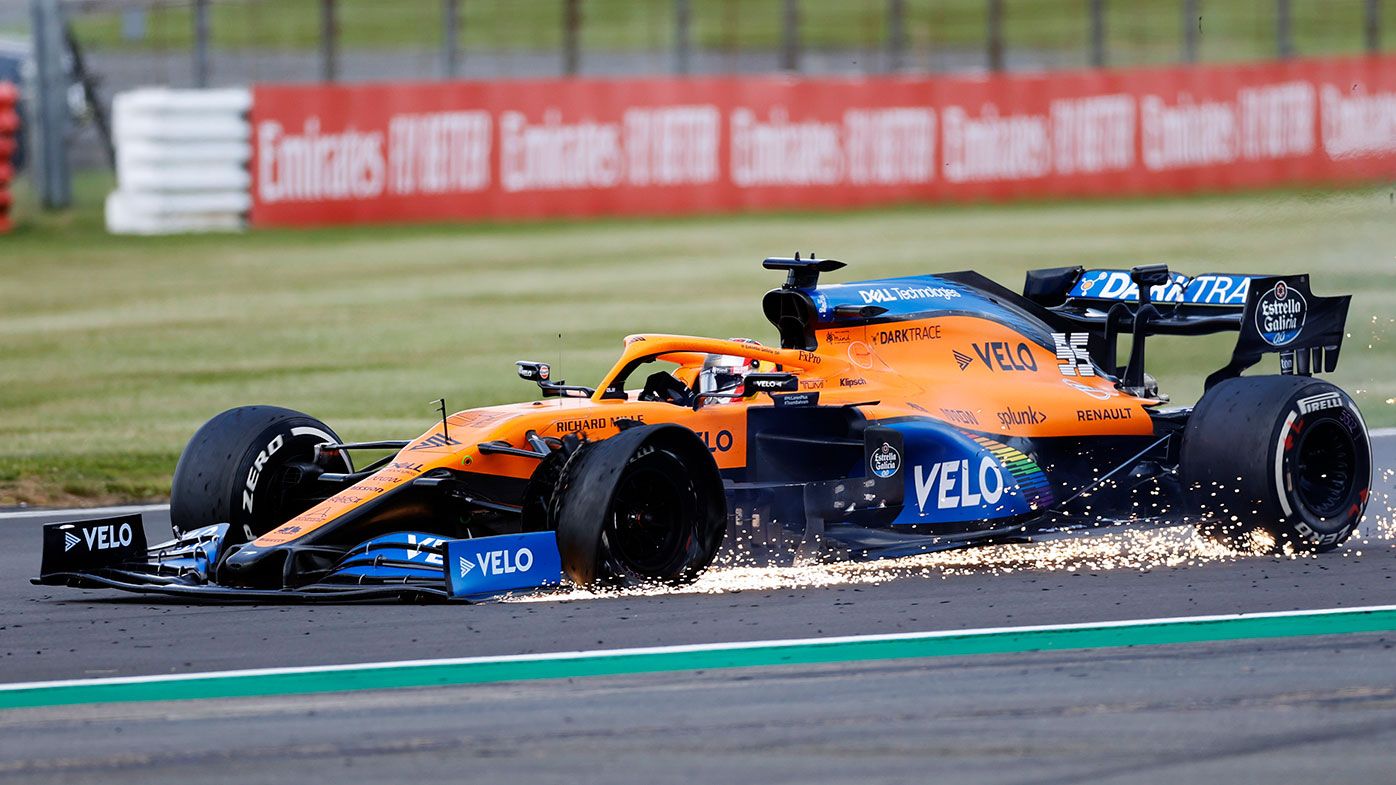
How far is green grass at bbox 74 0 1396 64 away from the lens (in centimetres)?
3709

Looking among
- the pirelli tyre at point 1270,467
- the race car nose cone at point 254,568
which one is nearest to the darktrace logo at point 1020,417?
the pirelli tyre at point 1270,467

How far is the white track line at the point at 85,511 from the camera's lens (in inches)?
468

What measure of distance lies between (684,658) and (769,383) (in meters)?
2.27

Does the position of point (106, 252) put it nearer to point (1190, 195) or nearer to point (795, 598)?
point (1190, 195)

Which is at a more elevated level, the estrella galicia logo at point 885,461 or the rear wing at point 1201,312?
the rear wing at point 1201,312

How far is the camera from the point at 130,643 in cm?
791

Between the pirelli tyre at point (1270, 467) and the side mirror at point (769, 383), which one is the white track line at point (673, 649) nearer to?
the pirelli tyre at point (1270, 467)

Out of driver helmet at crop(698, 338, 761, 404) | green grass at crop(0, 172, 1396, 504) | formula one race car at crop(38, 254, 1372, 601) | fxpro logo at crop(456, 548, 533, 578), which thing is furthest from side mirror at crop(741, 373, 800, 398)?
green grass at crop(0, 172, 1396, 504)

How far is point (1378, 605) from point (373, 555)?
3829mm

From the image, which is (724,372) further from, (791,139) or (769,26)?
(769,26)

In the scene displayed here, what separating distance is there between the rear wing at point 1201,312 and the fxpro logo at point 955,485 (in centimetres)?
137

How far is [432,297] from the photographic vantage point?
2214 cm

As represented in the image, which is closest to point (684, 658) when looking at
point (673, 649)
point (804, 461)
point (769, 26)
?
point (673, 649)

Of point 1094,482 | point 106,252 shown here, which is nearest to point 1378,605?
point 1094,482
